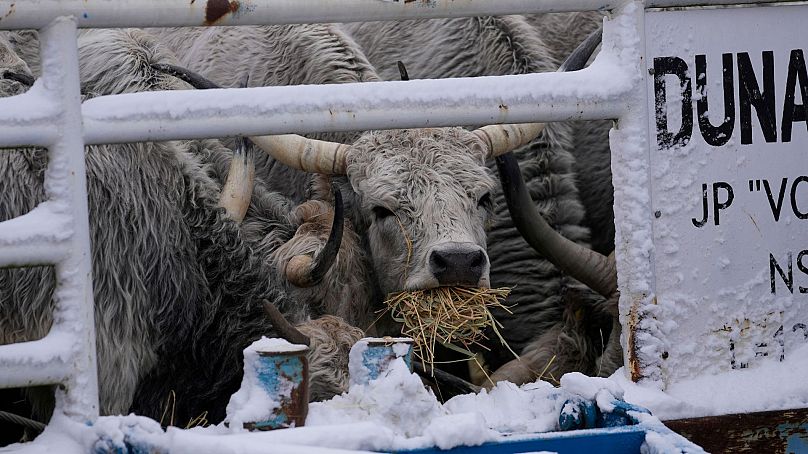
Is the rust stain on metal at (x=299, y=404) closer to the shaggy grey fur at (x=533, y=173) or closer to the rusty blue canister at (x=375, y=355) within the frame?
the rusty blue canister at (x=375, y=355)

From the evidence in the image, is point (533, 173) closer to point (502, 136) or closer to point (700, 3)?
point (502, 136)

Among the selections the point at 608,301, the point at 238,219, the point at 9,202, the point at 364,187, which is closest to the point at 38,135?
the point at 9,202

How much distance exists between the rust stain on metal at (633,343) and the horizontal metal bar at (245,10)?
0.73 meters

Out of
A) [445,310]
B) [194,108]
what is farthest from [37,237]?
[445,310]

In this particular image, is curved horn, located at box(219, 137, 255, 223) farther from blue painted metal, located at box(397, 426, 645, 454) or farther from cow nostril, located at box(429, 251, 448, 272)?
blue painted metal, located at box(397, 426, 645, 454)

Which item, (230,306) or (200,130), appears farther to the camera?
(230,306)

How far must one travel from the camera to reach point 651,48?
285 centimetres

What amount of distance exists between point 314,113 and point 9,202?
200 centimetres

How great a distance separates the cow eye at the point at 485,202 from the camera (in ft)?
18.4

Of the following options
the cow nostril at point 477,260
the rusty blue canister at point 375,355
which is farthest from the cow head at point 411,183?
the rusty blue canister at point 375,355

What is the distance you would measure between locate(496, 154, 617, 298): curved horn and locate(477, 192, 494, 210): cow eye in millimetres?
95

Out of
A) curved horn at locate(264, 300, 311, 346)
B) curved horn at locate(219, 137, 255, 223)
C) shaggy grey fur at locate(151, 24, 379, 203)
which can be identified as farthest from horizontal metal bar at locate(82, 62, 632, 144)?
shaggy grey fur at locate(151, 24, 379, 203)

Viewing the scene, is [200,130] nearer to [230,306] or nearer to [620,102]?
[620,102]

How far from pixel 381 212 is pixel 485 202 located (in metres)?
0.55
